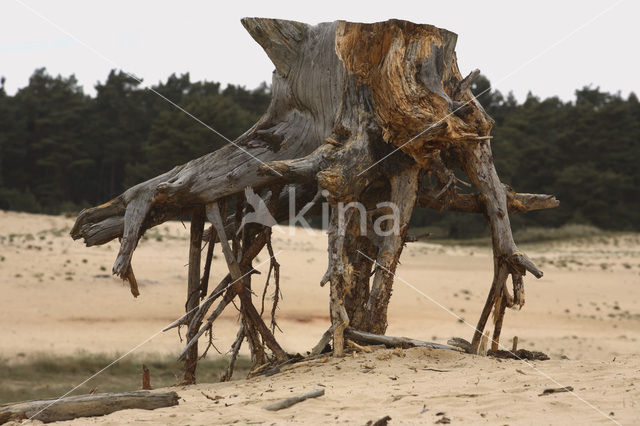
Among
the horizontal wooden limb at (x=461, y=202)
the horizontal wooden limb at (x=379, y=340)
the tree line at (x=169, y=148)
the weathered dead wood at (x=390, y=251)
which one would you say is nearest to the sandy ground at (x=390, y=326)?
the horizontal wooden limb at (x=379, y=340)

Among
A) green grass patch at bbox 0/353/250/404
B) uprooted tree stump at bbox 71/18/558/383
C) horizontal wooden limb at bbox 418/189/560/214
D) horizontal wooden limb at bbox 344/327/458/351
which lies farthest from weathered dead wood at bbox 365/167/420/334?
green grass patch at bbox 0/353/250/404

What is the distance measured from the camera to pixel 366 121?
7.17m

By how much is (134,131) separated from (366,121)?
37811 millimetres

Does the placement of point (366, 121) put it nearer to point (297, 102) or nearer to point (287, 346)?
point (297, 102)

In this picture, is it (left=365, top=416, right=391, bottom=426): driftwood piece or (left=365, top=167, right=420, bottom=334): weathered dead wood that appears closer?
(left=365, top=416, right=391, bottom=426): driftwood piece

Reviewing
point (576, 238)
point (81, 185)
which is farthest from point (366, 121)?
point (81, 185)

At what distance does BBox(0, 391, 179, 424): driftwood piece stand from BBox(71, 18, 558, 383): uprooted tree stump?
5.96 feet

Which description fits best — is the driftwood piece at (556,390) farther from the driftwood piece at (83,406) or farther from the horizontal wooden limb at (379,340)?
the driftwood piece at (83,406)

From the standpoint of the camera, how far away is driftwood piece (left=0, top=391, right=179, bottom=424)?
529 cm

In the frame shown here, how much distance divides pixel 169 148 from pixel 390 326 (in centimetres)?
2308

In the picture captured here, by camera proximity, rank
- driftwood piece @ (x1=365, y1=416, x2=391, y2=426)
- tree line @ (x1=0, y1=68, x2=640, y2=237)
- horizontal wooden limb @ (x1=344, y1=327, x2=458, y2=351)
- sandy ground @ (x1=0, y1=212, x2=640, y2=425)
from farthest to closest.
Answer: tree line @ (x1=0, y1=68, x2=640, y2=237) < horizontal wooden limb @ (x1=344, y1=327, x2=458, y2=351) < sandy ground @ (x1=0, y1=212, x2=640, y2=425) < driftwood piece @ (x1=365, y1=416, x2=391, y2=426)

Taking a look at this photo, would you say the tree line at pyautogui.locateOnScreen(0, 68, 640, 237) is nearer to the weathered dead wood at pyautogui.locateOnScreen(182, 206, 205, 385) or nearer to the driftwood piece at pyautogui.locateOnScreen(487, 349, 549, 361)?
the weathered dead wood at pyautogui.locateOnScreen(182, 206, 205, 385)

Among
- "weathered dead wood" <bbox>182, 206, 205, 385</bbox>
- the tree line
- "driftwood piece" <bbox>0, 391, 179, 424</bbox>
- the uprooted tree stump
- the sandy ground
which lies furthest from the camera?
the tree line

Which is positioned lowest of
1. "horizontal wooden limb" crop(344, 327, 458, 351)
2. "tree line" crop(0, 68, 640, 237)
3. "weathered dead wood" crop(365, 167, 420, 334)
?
"horizontal wooden limb" crop(344, 327, 458, 351)
